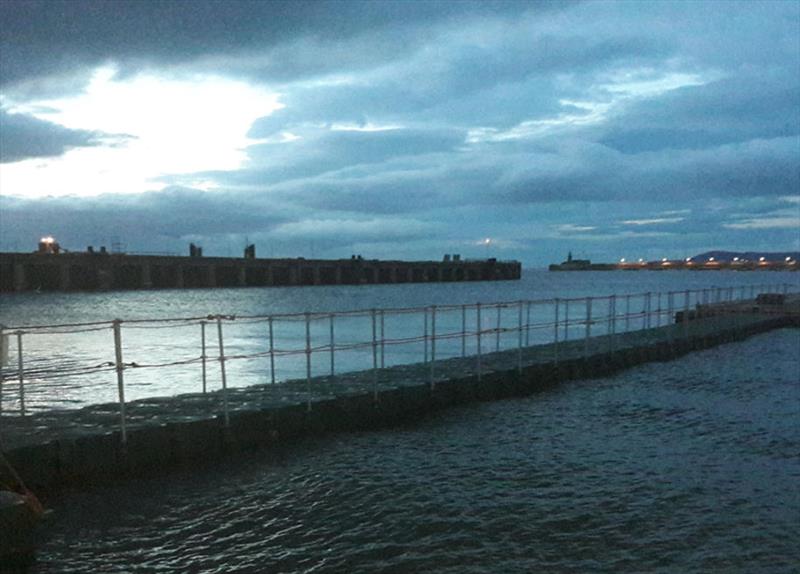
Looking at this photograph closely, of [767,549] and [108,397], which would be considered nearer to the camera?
[767,549]

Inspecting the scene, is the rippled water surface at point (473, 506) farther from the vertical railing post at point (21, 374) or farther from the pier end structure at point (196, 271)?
the pier end structure at point (196, 271)

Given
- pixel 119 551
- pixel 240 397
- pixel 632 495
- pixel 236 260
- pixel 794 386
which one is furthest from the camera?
pixel 236 260

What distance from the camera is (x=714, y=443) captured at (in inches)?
494

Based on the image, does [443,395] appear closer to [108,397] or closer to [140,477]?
[140,477]

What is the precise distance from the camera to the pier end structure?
325 ft

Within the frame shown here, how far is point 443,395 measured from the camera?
15.5 meters

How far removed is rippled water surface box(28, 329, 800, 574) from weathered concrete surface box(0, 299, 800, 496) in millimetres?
465

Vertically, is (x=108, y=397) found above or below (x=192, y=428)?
below

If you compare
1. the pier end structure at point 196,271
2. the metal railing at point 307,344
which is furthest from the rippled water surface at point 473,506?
the pier end structure at point 196,271

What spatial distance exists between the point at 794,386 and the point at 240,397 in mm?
13646

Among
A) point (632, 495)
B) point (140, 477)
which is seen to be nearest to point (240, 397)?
point (140, 477)

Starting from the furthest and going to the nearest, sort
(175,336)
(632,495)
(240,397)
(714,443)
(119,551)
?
(175,336)
(240,397)
(714,443)
(632,495)
(119,551)

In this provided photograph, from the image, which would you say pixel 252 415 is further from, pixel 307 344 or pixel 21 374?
pixel 21 374

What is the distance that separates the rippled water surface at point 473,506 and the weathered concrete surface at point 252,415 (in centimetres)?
47
